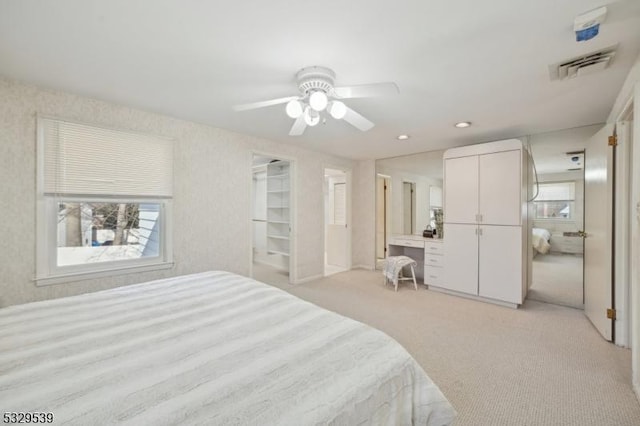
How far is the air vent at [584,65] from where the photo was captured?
171cm

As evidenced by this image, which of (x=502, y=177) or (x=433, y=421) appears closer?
(x=433, y=421)

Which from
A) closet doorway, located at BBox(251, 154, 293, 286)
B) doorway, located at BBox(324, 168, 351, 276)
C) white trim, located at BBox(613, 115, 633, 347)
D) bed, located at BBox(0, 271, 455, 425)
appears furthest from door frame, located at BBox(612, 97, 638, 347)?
closet doorway, located at BBox(251, 154, 293, 286)

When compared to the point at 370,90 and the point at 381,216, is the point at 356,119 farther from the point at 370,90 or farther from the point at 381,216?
the point at 381,216

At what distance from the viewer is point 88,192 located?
8.07ft

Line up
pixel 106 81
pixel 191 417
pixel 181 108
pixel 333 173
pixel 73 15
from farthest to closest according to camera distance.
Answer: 1. pixel 333 173
2. pixel 181 108
3. pixel 106 81
4. pixel 73 15
5. pixel 191 417

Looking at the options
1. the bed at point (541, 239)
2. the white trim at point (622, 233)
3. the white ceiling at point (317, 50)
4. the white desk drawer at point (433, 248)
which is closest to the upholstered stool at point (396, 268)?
the white desk drawer at point (433, 248)

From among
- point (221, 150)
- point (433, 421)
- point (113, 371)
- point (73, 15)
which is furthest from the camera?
point (221, 150)

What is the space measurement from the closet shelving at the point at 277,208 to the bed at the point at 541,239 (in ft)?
13.0

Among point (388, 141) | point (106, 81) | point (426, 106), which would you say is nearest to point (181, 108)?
point (106, 81)

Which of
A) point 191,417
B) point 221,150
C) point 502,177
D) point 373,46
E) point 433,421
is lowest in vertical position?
point 433,421

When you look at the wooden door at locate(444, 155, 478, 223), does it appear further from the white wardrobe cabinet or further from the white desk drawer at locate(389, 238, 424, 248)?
the white desk drawer at locate(389, 238, 424, 248)

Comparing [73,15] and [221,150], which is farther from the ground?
[73,15]

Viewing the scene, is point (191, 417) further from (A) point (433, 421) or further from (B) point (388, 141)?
(B) point (388, 141)

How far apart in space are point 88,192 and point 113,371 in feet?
7.17
